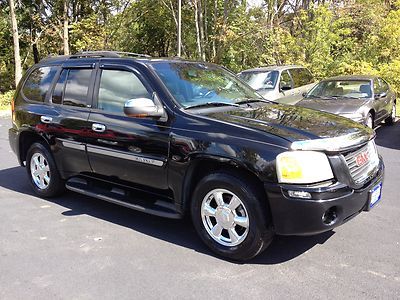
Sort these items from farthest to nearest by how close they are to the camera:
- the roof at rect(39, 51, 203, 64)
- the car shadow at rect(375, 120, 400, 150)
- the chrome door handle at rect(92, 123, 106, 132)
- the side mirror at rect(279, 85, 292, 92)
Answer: the side mirror at rect(279, 85, 292, 92)
the car shadow at rect(375, 120, 400, 150)
the roof at rect(39, 51, 203, 64)
the chrome door handle at rect(92, 123, 106, 132)

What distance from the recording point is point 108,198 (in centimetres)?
462

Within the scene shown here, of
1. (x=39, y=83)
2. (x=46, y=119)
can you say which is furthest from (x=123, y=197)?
(x=39, y=83)

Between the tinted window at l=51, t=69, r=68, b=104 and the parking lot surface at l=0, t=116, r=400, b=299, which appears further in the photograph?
the tinted window at l=51, t=69, r=68, b=104

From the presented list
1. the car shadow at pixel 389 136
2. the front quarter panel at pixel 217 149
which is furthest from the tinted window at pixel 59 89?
the car shadow at pixel 389 136

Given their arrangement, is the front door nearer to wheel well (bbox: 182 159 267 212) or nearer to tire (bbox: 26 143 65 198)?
wheel well (bbox: 182 159 267 212)

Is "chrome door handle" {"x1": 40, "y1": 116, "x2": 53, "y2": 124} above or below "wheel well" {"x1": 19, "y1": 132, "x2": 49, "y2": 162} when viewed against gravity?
above

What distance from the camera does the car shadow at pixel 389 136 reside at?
873cm

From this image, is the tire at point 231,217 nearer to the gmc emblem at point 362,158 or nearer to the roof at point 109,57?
the gmc emblem at point 362,158

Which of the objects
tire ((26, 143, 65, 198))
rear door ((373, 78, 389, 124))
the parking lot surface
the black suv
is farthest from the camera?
rear door ((373, 78, 389, 124))

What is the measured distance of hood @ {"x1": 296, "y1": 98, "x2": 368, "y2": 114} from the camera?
28.8 ft

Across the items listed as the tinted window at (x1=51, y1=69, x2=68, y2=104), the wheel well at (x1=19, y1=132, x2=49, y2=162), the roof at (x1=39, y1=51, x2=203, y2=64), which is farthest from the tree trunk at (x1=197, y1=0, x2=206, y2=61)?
the tinted window at (x1=51, y1=69, x2=68, y2=104)

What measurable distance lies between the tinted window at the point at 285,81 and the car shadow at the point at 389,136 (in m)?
2.46

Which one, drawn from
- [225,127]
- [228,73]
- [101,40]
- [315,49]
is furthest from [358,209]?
[101,40]

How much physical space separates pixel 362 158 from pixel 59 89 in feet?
11.9
